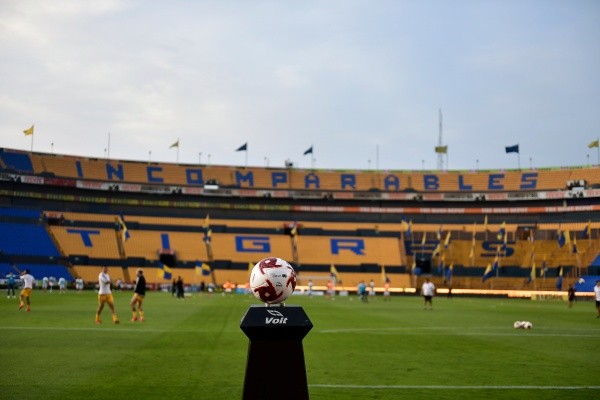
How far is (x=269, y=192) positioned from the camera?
315 ft

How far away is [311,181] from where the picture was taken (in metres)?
99.1

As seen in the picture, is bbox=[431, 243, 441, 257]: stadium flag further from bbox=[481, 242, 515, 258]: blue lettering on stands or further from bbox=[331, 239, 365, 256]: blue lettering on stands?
bbox=[331, 239, 365, 256]: blue lettering on stands

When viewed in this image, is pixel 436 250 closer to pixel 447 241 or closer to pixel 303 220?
pixel 447 241

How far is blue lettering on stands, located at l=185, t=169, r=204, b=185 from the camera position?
95.7 metres

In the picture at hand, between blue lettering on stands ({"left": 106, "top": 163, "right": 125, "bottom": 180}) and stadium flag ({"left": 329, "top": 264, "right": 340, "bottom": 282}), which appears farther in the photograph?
blue lettering on stands ({"left": 106, "top": 163, "right": 125, "bottom": 180})

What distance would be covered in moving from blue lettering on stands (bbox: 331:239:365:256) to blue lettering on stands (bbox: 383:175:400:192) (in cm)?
1232

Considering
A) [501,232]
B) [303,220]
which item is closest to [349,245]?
[303,220]

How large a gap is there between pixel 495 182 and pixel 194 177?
45.4 metres

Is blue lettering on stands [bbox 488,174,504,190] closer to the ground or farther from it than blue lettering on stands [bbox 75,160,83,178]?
closer to the ground

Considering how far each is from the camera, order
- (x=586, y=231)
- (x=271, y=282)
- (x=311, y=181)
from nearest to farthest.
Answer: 1. (x=271, y=282)
2. (x=586, y=231)
3. (x=311, y=181)

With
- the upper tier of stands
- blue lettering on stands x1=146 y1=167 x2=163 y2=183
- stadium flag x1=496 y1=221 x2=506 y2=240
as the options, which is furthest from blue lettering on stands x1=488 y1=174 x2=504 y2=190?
blue lettering on stands x1=146 y1=167 x2=163 y2=183

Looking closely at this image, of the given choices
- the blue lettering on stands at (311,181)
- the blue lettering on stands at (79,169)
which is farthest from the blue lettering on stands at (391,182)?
the blue lettering on stands at (79,169)

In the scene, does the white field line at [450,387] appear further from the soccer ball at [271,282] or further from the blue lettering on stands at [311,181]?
the blue lettering on stands at [311,181]

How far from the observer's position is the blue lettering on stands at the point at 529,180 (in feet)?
310
